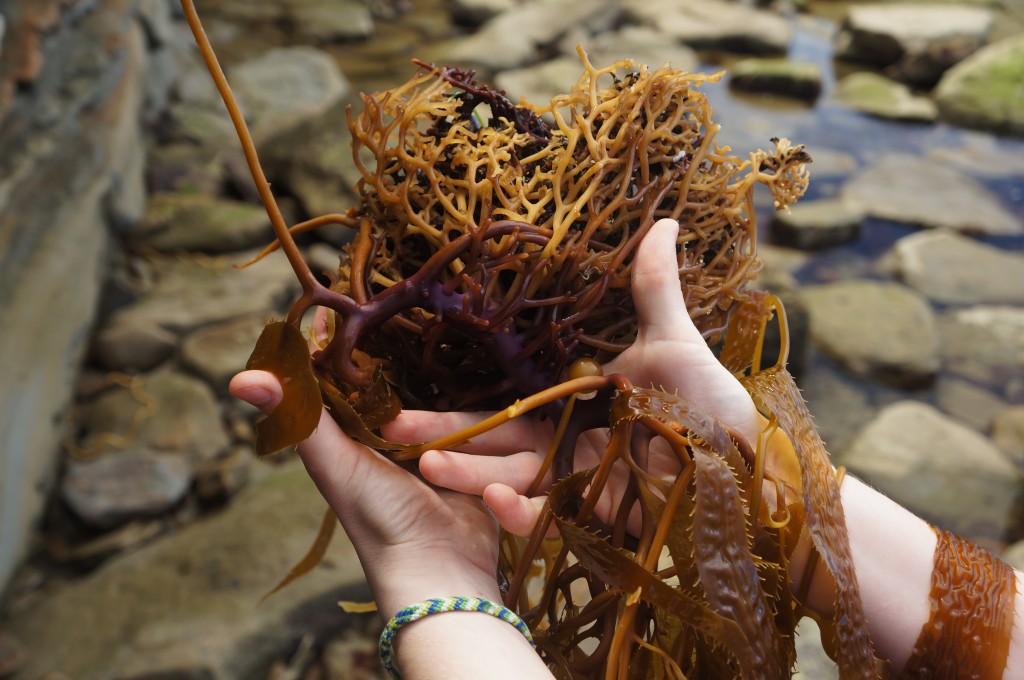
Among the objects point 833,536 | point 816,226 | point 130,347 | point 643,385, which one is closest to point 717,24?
point 816,226

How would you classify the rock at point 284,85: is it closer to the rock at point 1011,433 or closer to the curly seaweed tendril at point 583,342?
the rock at point 1011,433

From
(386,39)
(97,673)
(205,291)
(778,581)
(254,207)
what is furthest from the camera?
(386,39)

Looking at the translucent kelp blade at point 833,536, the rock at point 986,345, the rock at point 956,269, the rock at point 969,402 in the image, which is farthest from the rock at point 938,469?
the translucent kelp blade at point 833,536

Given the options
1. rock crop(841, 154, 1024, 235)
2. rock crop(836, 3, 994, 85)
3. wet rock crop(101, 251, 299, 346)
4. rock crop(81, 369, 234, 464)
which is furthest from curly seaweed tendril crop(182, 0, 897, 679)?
rock crop(836, 3, 994, 85)

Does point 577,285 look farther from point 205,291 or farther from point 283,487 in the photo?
point 205,291

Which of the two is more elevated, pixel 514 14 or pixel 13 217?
pixel 13 217

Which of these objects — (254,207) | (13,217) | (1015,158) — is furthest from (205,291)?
(1015,158)
